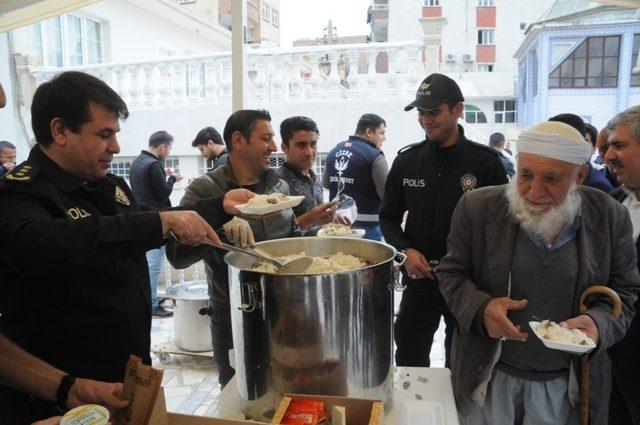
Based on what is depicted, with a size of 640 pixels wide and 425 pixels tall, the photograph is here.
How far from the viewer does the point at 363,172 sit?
151 inches

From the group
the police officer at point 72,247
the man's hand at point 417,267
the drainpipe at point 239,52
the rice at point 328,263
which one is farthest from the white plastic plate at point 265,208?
the drainpipe at point 239,52

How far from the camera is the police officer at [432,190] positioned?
2285 mm

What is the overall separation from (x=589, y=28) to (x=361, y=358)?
12.9 m

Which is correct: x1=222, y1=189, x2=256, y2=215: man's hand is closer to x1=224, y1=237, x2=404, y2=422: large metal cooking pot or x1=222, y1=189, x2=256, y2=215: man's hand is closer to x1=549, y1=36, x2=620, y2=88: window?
x1=224, y1=237, x2=404, y2=422: large metal cooking pot

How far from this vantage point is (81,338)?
4.16 ft

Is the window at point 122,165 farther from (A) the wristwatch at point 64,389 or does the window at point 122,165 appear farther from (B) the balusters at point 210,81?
(A) the wristwatch at point 64,389

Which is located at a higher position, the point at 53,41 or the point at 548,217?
the point at 53,41

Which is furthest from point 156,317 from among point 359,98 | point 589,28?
point 589,28

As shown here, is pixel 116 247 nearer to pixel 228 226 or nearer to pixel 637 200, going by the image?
pixel 228 226

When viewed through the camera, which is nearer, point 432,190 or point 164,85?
point 432,190

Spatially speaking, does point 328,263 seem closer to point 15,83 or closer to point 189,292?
point 189,292

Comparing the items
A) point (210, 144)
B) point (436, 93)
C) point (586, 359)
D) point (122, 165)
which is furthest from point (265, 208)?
point (122, 165)

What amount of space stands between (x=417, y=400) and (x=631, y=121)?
1.38 m

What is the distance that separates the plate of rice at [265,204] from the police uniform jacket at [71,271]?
38 cm
